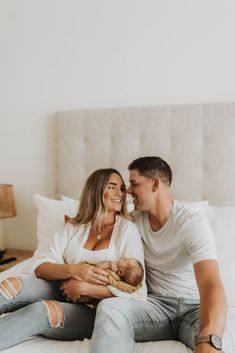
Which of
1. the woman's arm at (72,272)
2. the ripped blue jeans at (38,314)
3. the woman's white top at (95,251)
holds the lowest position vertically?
the ripped blue jeans at (38,314)

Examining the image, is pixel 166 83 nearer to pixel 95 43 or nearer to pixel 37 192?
pixel 95 43

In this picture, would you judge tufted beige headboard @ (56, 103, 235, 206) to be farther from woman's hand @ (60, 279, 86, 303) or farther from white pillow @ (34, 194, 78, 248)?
woman's hand @ (60, 279, 86, 303)

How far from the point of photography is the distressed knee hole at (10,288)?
1.38 metres

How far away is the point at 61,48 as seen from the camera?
2383 millimetres

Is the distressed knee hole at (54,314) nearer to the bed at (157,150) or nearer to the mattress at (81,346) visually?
the mattress at (81,346)

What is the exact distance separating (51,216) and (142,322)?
951 mm

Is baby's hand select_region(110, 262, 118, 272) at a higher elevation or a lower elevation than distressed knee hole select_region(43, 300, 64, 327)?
higher

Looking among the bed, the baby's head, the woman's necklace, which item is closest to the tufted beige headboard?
the bed

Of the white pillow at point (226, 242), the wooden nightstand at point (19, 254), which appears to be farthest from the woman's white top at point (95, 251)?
the wooden nightstand at point (19, 254)

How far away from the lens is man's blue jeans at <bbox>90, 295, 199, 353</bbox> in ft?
3.63

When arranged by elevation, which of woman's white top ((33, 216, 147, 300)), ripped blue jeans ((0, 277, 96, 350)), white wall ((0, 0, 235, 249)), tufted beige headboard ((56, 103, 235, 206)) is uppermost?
white wall ((0, 0, 235, 249))

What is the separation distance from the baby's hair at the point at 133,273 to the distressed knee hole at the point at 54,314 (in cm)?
27

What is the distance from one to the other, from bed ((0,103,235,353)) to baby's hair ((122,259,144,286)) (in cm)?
47

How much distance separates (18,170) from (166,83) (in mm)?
1197
